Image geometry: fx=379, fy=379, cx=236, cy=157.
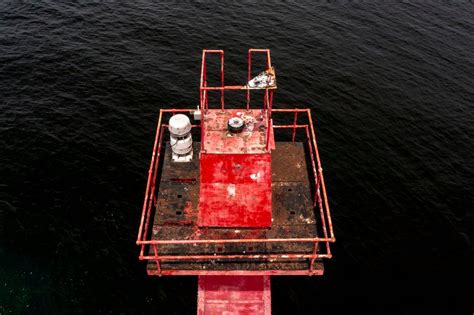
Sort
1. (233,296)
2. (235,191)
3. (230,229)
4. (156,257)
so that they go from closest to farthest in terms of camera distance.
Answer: (156,257) < (235,191) < (230,229) < (233,296)

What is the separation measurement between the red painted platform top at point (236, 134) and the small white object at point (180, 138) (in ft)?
5.08

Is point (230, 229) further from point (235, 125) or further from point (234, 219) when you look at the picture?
point (235, 125)

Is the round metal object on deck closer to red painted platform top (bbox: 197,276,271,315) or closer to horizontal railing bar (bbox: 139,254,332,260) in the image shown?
horizontal railing bar (bbox: 139,254,332,260)

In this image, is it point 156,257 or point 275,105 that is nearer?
point 156,257

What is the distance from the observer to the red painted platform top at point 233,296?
18.7m

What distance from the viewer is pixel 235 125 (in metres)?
16.8

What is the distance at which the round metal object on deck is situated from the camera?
55.1 feet

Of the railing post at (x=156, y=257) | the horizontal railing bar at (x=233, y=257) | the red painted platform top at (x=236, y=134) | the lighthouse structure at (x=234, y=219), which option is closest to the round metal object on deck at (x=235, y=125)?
the lighthouse structure at (x=234, y=219)

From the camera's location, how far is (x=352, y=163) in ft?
97.0

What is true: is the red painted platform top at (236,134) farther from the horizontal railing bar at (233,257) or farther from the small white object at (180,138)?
the horizontal railing bar at (233,257)

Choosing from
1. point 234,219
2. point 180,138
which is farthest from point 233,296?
point 180,138

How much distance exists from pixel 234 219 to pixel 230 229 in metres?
0.54

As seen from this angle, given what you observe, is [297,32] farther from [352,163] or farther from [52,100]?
[52,100]

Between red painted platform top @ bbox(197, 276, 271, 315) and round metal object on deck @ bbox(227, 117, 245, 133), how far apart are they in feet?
24.4
